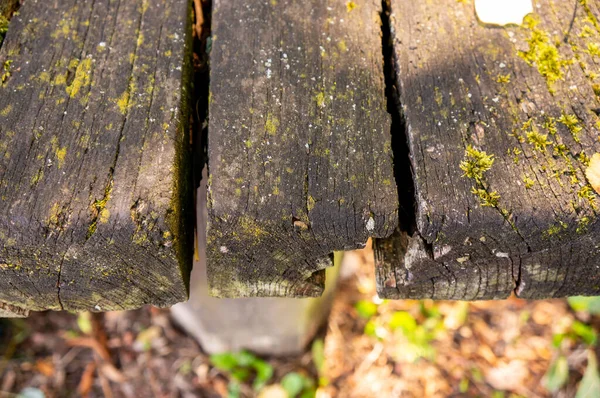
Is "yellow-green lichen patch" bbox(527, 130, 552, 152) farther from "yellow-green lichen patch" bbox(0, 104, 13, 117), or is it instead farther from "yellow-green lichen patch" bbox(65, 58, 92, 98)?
"yellow-green lichen patch" bbox(0, 104, 13, 117)

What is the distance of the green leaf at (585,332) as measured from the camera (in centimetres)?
301

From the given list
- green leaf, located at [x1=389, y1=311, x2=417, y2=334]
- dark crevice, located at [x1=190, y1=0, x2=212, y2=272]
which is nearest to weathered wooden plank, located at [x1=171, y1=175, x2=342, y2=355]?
green leaf, located at [x1=389, y1=311, x2=417, y2=334]

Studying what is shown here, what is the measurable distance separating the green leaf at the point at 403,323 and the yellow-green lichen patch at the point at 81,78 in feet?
8.13

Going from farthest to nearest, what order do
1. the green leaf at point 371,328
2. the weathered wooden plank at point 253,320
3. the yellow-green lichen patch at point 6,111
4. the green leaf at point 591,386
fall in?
Result: the green leaf at point 371,328
the weathered wooden plank at point 253,320
the green leaf at point 591,386
the yellow-green lichen patch at point 6,111

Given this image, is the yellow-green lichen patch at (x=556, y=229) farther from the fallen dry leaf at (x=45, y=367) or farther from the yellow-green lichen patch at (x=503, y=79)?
the fallen dry leaf at (x=45, y=367)

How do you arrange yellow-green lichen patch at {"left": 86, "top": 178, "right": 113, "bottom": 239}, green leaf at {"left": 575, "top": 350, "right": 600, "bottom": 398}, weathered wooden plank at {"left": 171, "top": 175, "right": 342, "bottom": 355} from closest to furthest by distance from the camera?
yellow-green lichen patch at {"left": 86, "top": 178, "right": 113, "bottom": 239}, green leaf at {"left": 575, "top": 350, "right": 600, "bottom": 398}, weathered wooden plank at {"left": 171, "top": 175, "right": 342, "bottom": 355}

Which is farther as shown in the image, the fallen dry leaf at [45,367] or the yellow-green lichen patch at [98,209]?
the fallen dry leaf at [45,367]

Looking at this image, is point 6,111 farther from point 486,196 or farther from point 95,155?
point 486,196

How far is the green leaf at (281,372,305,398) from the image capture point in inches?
115

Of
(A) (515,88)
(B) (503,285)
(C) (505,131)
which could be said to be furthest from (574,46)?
(B) (503,285)

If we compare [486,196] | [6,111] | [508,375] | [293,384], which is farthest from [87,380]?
[486,196]

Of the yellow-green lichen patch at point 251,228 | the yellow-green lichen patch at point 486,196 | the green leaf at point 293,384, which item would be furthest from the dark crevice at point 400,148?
the green leaf at point 293,384

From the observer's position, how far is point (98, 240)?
1.04 metres

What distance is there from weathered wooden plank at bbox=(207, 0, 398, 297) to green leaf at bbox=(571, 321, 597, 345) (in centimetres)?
251
